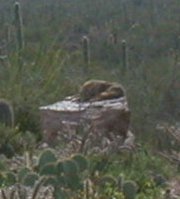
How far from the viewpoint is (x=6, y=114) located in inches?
350

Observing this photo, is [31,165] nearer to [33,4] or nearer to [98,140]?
[98,140]

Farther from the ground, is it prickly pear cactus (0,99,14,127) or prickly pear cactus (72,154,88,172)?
prickly pear cactus (72,154,88,172)

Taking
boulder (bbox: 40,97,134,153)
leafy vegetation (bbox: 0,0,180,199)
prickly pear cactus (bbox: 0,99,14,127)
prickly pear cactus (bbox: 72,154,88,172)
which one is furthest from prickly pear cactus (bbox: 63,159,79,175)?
prickly pear cactus (bbox: 0,99,14,127)

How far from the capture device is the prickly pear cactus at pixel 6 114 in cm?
884

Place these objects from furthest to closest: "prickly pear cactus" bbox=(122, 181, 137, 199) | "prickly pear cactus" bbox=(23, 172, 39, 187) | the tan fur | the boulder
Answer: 1. the tan fur
2. the boulder
3. "prickly pear cactus" bbox=(122, 181, 137, 199)
4. "prickly pear cactus" bbox=(23, 172, 39, 187)

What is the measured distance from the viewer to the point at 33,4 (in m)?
38.1

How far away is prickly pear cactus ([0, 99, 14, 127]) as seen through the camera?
8844mm

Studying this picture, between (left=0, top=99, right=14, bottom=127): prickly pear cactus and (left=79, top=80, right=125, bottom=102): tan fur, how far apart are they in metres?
0.83

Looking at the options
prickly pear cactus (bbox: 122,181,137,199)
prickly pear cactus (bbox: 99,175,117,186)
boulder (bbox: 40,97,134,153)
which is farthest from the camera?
boulder (bbox: 40,97,134,153)

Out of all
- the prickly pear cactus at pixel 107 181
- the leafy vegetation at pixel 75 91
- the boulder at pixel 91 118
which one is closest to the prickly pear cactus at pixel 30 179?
the leafy vegetation at pixel 75 91

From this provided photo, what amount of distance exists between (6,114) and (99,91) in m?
1.10

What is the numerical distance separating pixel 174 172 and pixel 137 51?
17445mm

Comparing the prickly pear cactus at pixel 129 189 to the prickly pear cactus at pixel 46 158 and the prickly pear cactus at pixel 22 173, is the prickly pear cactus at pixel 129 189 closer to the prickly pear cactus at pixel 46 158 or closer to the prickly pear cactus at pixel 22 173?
the prickly pear cactus at pixel 46 158

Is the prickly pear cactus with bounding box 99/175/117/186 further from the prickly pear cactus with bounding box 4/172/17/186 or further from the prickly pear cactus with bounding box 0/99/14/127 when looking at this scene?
the prickly pear cactus with bounding box 0/99/14/127
